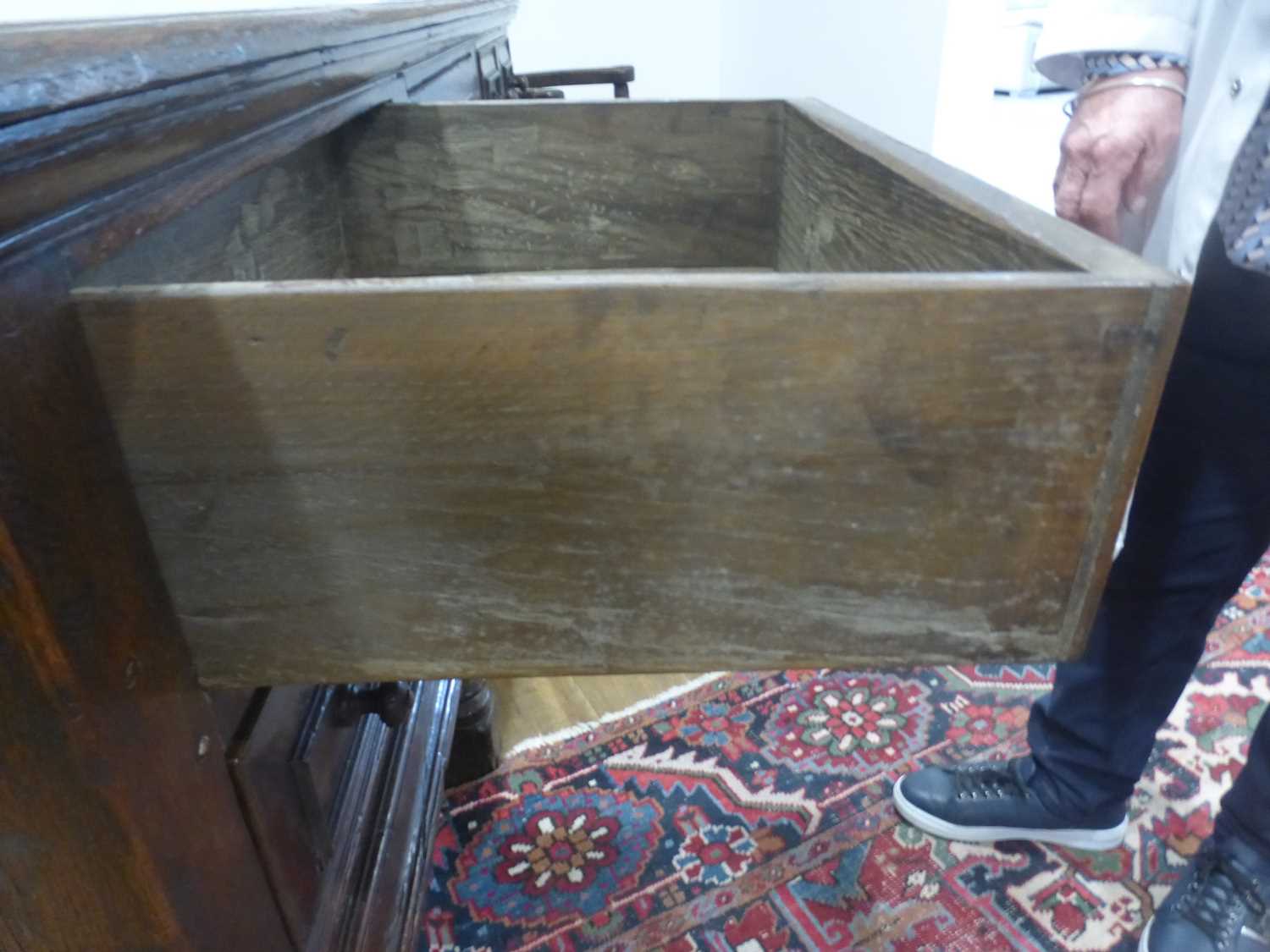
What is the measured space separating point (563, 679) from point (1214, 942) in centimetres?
79

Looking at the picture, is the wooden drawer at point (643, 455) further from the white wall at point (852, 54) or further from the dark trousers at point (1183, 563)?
the white wall at point (852, 54)

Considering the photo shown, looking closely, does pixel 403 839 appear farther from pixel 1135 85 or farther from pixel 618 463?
pixel 1135 85

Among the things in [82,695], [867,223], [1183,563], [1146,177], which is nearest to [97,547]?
[82,695]

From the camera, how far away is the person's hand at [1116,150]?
68cm

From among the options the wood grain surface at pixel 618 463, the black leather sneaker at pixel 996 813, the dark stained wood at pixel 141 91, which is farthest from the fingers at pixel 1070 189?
the black leather sneaker at pixel 996 813

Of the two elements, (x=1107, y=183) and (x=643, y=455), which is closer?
(x=643, y=455)

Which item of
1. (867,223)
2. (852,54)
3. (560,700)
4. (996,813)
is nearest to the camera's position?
(867,223)

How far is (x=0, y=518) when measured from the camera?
300 mm

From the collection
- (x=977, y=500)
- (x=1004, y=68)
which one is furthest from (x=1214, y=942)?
(x=1004, y=68)

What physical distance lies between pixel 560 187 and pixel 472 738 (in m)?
0.65

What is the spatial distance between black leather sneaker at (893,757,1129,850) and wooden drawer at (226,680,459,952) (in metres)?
0.55

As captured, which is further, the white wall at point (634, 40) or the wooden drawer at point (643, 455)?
the white wall at point (634, 40)

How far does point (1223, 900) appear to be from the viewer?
91 cm

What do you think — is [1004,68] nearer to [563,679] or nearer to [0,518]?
[563,679]
